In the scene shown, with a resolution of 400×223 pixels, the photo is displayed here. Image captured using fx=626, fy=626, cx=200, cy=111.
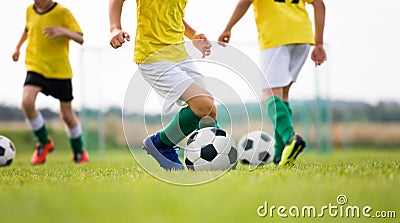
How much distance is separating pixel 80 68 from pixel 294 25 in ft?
21.1

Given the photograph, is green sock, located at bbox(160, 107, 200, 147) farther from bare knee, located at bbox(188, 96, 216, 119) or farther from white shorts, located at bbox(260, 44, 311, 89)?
white shorts, located at bbox(260, 44, 311, 89)

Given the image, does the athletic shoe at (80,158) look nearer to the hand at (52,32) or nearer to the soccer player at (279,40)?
the hand at (52,32)

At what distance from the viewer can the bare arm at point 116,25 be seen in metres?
3.14

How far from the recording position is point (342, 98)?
35.8ft

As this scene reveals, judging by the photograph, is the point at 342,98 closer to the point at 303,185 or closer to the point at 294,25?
the point at 294,25

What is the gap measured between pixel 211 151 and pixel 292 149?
0.58m

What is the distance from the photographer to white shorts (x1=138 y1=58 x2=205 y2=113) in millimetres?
3521

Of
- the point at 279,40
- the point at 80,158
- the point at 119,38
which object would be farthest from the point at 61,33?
the point at 119,38

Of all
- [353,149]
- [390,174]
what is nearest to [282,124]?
[390,174]

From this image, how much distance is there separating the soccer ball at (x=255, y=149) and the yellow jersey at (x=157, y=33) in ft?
3.73

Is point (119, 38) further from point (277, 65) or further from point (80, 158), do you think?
point (80, 158)

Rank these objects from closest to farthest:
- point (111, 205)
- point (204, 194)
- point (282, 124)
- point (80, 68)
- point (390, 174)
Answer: point (111, 205) < point (204, 194) < point (390, 174) < point (282, 124) < point (80, 68)

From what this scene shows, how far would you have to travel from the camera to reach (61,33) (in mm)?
5434

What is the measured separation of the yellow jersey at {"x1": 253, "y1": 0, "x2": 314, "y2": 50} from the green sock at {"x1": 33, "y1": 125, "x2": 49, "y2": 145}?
2610 mm
